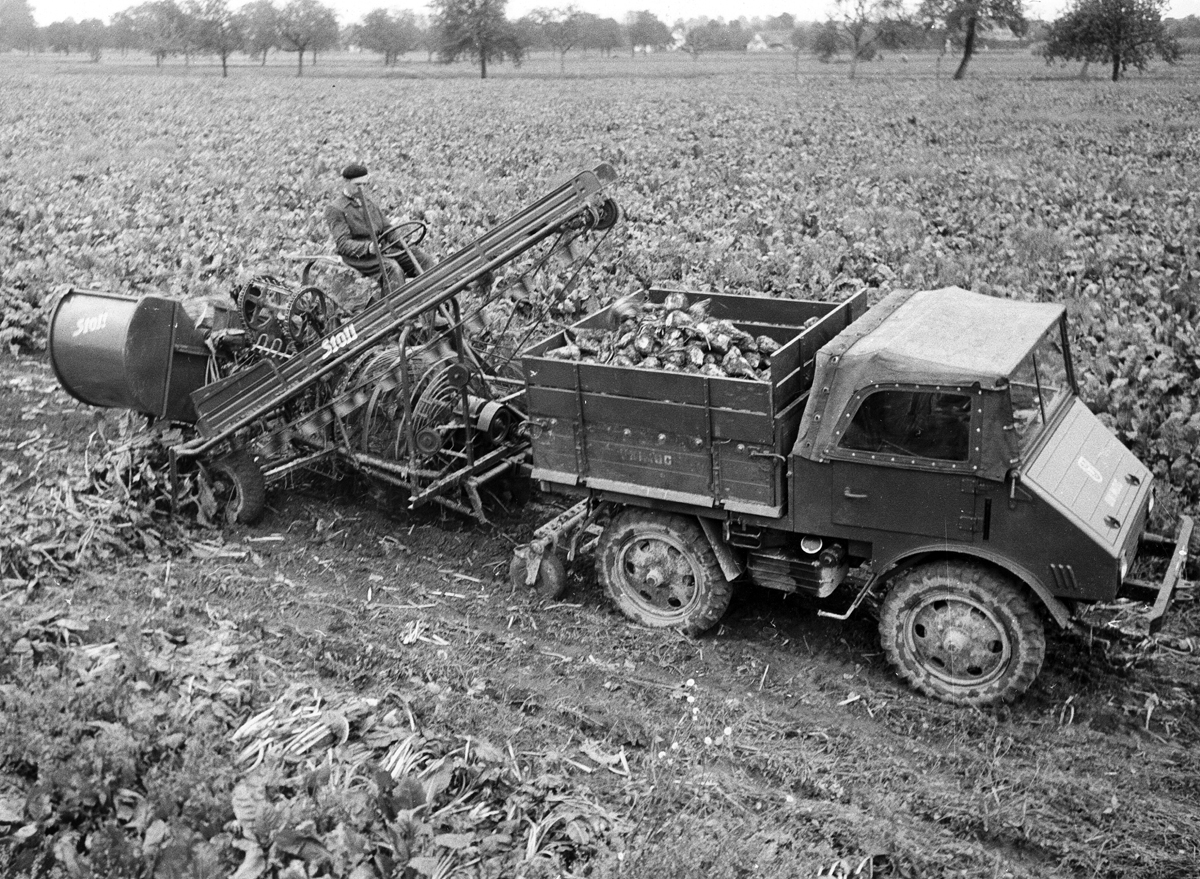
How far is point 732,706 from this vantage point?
7324 mm

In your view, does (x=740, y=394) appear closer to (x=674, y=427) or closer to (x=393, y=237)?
(x=674, y=427)

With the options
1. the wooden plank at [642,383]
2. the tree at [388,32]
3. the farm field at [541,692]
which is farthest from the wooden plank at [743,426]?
the tree at [388,32]

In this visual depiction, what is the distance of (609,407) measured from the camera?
8039 millimetres

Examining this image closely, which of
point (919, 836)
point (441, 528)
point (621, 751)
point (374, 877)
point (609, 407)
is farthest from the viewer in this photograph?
point (441, 528)

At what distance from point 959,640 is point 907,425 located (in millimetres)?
1343

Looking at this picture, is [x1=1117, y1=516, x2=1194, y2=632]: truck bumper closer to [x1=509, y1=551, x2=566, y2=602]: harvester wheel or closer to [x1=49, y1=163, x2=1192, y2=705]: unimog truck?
[x1=49, y1=163, x2=1192, y2=705]: unimog truck

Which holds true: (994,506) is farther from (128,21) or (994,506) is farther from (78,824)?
(128,21)

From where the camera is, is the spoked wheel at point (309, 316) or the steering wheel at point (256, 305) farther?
the steering wheel at point (256, 305)

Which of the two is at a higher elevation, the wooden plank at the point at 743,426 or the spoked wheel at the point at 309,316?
the spoked wheel at the point at 309,316

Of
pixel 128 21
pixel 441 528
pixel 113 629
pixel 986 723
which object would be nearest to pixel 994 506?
pixel 986 723

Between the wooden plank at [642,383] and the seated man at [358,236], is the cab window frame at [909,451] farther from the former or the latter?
the seated man at [358,236]

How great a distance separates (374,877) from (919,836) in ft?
8.99

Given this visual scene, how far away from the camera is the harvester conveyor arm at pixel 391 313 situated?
29.6 ft

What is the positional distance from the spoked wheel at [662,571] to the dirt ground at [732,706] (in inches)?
6.8
